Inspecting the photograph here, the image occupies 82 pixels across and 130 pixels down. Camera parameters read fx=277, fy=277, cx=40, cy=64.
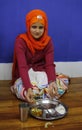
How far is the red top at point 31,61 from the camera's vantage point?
1.94 meters

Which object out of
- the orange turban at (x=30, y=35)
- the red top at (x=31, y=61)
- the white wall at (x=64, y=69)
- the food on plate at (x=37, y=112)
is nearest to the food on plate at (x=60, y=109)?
the food on plate at (x=37, y=112)

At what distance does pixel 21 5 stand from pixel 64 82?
70cm

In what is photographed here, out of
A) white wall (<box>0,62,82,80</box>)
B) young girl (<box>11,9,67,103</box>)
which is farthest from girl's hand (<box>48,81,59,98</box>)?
white wall (<box>0,62,82,80</box>)

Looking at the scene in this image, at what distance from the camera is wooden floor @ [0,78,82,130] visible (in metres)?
1.62

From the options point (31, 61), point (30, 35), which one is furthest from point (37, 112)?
point (30, 35)

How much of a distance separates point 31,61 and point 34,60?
0.02 m

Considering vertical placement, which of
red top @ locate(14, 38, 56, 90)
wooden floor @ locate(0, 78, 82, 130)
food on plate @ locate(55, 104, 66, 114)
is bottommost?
wooden floor @ locate(0, 78, 82, 130)

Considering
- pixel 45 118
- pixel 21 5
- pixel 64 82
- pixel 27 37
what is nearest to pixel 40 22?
pixel 27 37

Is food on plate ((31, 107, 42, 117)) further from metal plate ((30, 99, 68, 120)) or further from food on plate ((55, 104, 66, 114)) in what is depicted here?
food on plate ((55, 104, 66, 114))

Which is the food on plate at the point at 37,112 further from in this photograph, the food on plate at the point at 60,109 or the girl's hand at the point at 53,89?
the girl's hand at the point at 53,89

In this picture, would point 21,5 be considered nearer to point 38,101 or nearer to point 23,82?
point 23,82

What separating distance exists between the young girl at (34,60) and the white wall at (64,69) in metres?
0.22

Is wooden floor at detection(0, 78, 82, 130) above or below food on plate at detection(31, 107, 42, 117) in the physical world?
below

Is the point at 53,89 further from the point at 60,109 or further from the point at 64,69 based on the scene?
the point at 64,69
